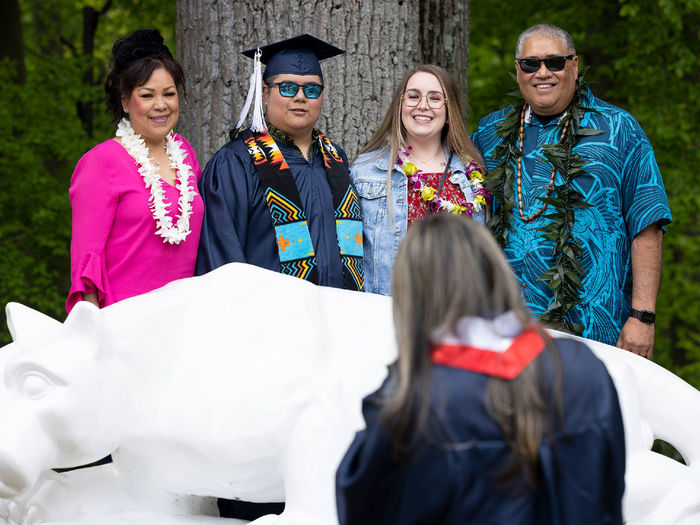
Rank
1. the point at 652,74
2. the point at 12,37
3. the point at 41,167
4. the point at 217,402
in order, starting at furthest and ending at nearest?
the point at 12,37, the point at 41,167, the point at 652,74, the point at 217,402

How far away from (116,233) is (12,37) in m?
6.56

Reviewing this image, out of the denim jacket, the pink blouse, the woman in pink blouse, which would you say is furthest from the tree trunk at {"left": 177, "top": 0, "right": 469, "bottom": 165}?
the pink blouse

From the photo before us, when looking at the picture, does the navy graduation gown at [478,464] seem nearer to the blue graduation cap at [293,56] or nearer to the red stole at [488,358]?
the red stole at [488,358]

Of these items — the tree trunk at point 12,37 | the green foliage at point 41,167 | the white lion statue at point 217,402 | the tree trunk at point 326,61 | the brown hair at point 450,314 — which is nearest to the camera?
the brown hair at point 450,314

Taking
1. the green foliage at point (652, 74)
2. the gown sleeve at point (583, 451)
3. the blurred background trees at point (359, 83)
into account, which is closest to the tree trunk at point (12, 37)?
the blurred background trees at point (359, 83)

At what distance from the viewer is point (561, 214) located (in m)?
3.99

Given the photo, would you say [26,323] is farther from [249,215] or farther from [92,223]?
[249,215]

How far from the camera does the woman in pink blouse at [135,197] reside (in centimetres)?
344

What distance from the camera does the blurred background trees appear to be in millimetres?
4625

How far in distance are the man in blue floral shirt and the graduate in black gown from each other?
33.5 inches

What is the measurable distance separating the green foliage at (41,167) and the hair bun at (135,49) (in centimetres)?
428

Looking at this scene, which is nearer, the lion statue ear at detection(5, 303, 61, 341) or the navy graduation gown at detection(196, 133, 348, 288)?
the lion statue ear at detection(5, 303, 61, 341)

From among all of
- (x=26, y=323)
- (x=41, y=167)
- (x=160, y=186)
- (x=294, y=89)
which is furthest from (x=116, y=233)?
(x=41, y=167)

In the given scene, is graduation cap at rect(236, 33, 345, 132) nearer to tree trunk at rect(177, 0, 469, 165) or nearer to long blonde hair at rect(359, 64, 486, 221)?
long blonde hair at rect(359, 64, 486, 221)
